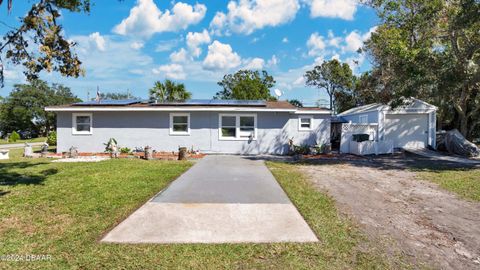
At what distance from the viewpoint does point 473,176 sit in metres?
9.86

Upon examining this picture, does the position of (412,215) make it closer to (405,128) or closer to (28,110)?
(405,128)

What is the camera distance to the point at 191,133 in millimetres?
16031

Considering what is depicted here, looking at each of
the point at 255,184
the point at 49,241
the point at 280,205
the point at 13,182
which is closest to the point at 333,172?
the point at 255,184

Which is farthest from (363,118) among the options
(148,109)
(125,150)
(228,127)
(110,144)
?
(110,144)

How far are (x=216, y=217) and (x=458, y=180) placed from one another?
800 centimetres

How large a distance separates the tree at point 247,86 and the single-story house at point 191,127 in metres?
26.3

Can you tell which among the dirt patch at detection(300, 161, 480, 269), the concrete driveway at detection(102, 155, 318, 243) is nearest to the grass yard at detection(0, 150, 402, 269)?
the concrete driveway at detection(102, 155, 318, 243)

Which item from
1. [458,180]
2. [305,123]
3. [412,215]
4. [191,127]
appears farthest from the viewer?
[305,123]

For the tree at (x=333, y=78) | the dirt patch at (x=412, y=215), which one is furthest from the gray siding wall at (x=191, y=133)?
the tree at (x=333, y=78)

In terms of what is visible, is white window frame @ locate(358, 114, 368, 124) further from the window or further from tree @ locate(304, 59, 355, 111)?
tree @ locate(304, 59, 355, 111)

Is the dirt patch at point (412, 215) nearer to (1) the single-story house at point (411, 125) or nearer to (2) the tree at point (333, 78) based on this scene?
(1) the single-story house at point (411, 125)

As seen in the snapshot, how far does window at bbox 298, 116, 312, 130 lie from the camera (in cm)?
1653

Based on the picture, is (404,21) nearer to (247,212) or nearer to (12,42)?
(247,212)

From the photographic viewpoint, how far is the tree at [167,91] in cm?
2614
